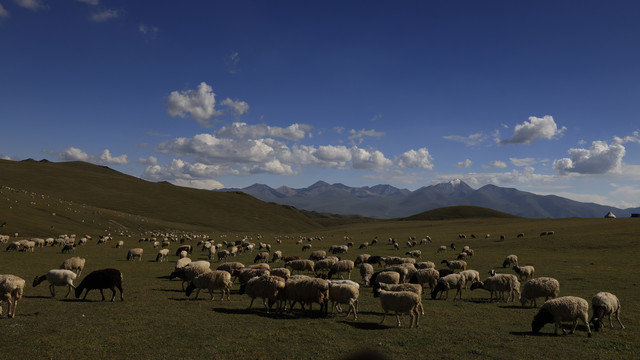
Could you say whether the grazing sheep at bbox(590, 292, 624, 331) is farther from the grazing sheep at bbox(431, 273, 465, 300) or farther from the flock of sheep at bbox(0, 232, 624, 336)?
the grazing sheep at bbox(431, 273, 465, 300)

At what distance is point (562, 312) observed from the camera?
1407 cm

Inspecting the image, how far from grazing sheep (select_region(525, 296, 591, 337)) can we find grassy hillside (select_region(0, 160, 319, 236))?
257 feet

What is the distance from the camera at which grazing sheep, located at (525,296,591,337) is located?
13953 mm

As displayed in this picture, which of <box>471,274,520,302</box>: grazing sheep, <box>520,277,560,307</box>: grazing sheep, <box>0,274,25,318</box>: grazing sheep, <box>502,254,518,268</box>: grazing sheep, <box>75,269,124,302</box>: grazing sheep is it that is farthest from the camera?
<box>502,254,518,268</box>: grazing sheep

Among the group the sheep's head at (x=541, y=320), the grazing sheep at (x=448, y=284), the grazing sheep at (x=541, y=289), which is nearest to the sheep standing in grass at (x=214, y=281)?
the grazing sheep at (x=448, y=284)

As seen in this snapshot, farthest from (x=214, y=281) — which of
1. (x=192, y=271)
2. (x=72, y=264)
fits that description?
(x=72, y=264)

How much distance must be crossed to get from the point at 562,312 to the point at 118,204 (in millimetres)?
133643

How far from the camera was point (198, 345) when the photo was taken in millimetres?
12023

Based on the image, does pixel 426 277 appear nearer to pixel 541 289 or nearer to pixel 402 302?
pixel 541 289

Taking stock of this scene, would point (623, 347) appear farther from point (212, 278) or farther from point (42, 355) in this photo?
point (42, 355)

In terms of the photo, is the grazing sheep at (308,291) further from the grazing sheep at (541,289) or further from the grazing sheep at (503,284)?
the grazing sheep at (541,289)

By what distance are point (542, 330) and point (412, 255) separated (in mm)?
29497

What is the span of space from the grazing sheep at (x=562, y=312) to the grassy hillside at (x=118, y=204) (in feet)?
257

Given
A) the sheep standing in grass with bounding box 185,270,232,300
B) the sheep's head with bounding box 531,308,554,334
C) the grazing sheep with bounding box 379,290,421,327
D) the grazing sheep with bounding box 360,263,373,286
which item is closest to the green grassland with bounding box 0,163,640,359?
the sheep's head with bounding box 531,308,554,334
